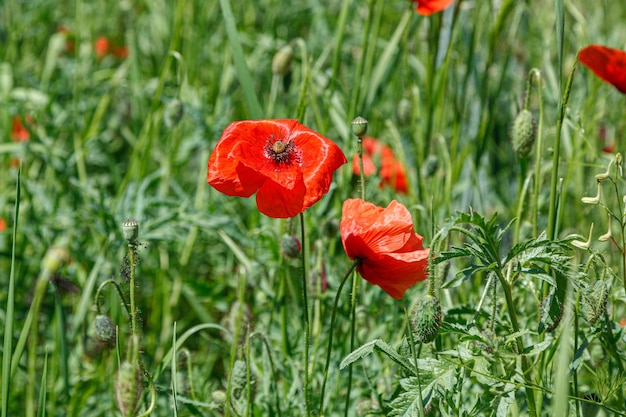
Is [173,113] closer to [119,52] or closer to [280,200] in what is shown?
[280,200]

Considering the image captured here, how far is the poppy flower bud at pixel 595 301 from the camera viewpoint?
1.19 meters

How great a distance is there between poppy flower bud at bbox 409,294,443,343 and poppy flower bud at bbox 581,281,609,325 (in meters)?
0.22

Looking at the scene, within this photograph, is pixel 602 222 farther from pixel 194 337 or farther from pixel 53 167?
pixel 53 167

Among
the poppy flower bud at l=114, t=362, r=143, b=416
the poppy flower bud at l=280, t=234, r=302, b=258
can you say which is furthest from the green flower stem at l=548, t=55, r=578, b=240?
the poppy flower bud at l=114, t=362, r=143, b=416

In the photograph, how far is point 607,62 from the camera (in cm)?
171

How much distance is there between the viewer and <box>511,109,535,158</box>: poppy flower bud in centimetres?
157

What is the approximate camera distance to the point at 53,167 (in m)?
2.31

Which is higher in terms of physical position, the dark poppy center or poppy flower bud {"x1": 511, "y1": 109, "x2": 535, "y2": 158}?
poppy flower bud {"x1": 511, "y1": 109, "x2": 535, "y2": 158}

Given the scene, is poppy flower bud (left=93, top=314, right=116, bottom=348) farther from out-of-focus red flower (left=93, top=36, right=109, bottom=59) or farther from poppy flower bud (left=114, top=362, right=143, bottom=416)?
out-of-focus red flower (left=93, top=36, right=109, bottom=59)

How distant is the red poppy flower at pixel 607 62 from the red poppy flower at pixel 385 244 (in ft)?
2.21

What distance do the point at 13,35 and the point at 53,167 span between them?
0.74 meters

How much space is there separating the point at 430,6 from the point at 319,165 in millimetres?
881

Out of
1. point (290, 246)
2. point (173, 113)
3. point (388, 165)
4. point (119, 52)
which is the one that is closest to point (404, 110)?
point (388, 165)

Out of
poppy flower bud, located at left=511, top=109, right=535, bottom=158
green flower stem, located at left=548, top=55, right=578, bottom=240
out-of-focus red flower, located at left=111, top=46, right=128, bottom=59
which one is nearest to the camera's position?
green flower stem, located at left=548, top=55, right=578, bottom=240
